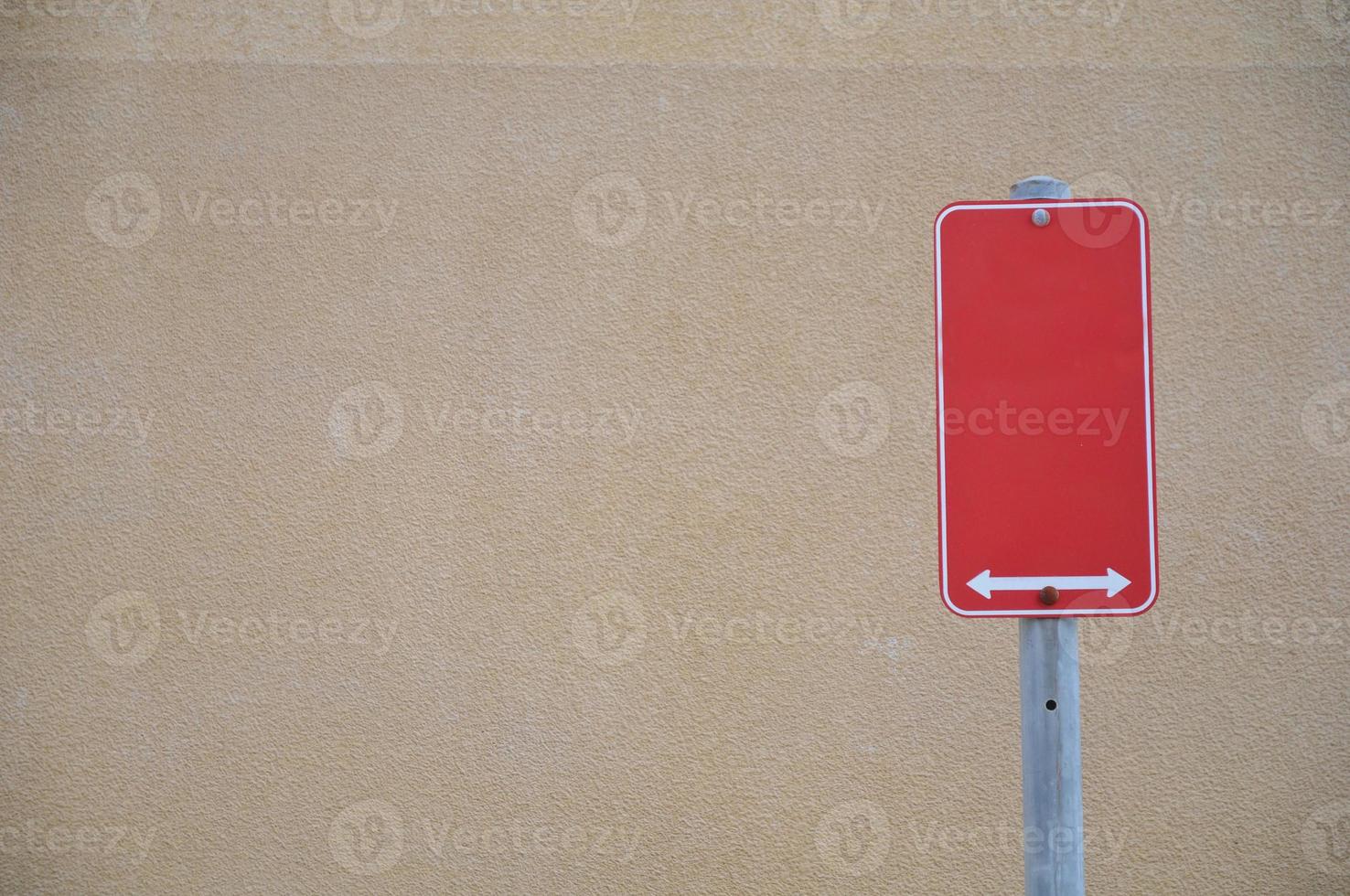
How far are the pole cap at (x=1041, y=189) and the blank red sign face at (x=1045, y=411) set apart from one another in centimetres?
3

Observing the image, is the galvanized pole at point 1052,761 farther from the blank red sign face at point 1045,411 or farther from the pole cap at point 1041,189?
the pole cap at point 1041,189

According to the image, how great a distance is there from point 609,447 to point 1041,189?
188cm

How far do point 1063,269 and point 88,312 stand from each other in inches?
116

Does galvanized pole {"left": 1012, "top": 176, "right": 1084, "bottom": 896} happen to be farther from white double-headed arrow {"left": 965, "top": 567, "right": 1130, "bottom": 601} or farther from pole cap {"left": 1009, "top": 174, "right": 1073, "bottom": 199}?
pole cap {"left": 1009, "top": 174, "right": 1073, "bottom": 199}

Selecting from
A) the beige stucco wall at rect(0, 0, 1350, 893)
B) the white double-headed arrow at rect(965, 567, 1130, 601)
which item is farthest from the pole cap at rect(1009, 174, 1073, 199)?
the beige stucco wall at rect(0, 0, 1350, 893)

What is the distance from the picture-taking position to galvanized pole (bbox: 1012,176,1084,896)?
1247mm

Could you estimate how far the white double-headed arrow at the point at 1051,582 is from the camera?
4.21ft

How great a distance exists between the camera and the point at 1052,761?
4.11ft

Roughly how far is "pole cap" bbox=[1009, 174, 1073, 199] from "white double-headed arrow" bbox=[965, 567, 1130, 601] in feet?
1.63

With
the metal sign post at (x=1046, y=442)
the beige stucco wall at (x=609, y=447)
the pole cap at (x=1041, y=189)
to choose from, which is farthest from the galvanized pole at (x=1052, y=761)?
the beige stucco wall at (x=609, y=447)

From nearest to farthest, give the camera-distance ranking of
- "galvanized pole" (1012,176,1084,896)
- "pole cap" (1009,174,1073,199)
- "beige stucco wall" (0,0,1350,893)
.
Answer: "galvanized pole" (1012,176,1084,896) → "pole cap" (1009,174,1073,199) → "beige stucco wall" (0,0,1350,893)

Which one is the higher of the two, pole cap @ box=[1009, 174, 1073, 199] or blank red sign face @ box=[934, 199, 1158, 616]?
pole cap @ box=[1009, 174, 1073, 199]

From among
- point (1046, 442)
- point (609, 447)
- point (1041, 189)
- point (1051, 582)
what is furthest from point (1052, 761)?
point (609, 447)

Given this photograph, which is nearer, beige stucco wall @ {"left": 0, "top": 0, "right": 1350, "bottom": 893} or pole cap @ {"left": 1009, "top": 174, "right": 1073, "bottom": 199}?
pole cap @ {"left": 1009, "top": 174, "right": 1073, "bottom": 199}
